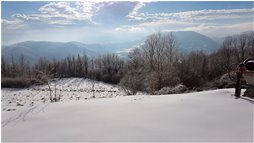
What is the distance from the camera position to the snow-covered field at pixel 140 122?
4.31m

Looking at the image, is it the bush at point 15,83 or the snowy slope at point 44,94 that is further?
the bush at point 15,83

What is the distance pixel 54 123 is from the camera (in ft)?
17.4

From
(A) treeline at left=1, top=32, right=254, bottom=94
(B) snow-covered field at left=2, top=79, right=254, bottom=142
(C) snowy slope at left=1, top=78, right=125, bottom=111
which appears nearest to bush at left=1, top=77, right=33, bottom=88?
(A) treeline at left=1, top=32, right=254, bottom=94

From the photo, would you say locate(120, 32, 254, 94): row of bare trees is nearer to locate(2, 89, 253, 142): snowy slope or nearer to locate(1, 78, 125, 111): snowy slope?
locate(1, 78, 125, 111): snowy slope

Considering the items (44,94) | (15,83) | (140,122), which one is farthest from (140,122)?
(15,83)

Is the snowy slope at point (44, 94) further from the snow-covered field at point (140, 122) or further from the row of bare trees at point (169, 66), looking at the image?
the snow-covered field at point (140, 122)

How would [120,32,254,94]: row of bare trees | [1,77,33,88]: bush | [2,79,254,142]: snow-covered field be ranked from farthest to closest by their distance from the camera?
[1,77,33,88]: bush < [120,32,254,94]: row of bare trees < [2,79,254,142]: snow-covered field

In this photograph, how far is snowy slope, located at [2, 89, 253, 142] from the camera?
4.32 meters

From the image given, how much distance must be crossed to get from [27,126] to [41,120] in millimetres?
445

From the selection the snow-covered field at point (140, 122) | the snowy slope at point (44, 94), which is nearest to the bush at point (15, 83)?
the snowy slope at point (44, 94)

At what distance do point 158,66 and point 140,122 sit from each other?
85.8 ft

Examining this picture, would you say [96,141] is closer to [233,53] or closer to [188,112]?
[188,112]

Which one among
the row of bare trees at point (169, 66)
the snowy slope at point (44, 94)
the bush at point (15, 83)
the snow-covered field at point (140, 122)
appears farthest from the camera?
the bush at point (15, 83)

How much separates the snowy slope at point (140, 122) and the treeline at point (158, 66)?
→ 3197 mm
